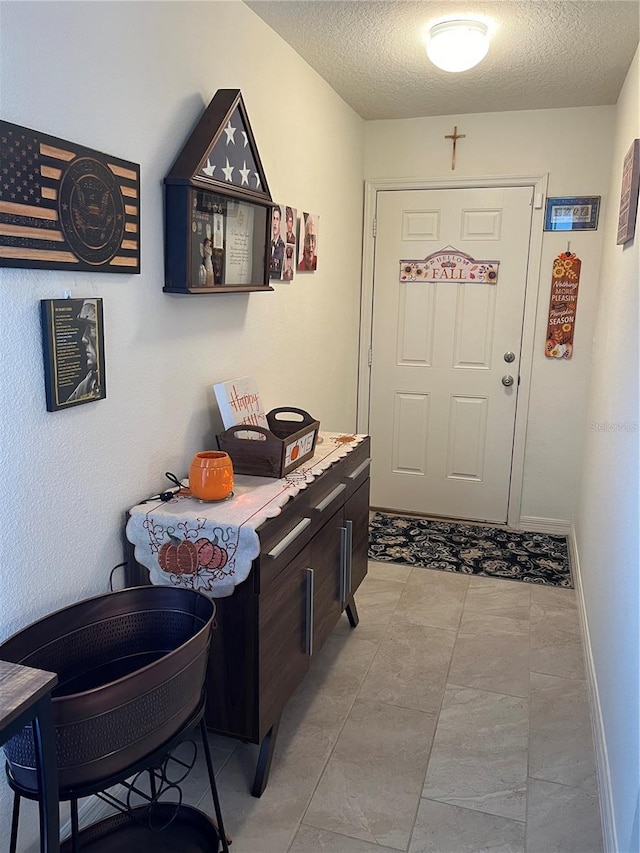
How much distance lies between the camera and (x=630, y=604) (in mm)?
1756

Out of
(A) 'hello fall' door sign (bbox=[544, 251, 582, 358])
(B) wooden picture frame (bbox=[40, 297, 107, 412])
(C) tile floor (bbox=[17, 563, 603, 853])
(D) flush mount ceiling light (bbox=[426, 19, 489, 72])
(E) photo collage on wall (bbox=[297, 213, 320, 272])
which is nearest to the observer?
(B) wooden picture frame (bbox=[40, 297, 107, 412])

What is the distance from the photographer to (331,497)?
2.28 metres

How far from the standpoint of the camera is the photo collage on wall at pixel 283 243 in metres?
2.67

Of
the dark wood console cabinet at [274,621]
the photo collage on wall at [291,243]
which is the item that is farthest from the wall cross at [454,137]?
the dark wood console cabinet at [274,621]

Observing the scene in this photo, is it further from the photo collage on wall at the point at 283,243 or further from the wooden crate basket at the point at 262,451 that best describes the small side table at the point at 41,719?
the photo collage on wall at the point at 283,243

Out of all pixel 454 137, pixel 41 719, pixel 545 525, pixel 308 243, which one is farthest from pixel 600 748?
pixel 454 137

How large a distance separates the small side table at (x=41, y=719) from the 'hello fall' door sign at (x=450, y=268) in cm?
327

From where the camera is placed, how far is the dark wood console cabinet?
176 centimetres

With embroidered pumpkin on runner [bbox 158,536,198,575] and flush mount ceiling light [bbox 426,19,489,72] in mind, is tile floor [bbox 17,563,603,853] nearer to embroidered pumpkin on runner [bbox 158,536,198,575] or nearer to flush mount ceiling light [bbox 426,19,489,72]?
embroidered pumpkin on runner [bbox 158,536,198,575]

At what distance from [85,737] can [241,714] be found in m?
0.69

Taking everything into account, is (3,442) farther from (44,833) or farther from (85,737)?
(44,833)

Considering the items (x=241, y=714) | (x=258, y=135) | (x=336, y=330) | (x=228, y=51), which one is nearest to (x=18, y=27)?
(x=228, y=51)

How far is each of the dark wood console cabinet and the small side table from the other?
0.69m

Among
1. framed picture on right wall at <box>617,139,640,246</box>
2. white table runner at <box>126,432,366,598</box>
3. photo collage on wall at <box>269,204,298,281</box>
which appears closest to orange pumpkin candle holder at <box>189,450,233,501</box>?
white table runner at <box>126,432,366,598</box>
